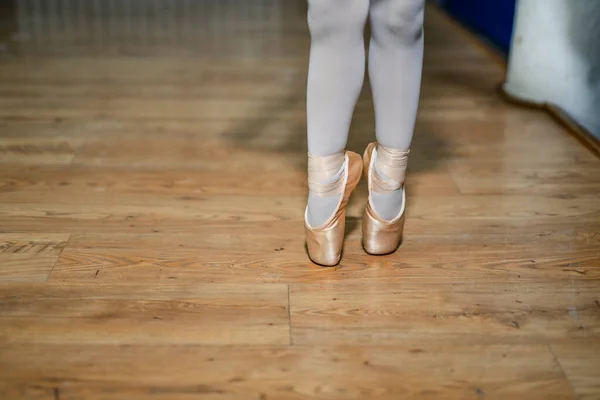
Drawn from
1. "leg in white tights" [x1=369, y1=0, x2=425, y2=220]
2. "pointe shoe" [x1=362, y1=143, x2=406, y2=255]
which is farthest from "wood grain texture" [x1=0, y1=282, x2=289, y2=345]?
"leg in white tights" [x1=369, y1=0, x2=425, y2=220]

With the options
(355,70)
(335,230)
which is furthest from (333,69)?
(335,230)

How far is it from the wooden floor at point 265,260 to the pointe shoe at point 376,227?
3 centimetres

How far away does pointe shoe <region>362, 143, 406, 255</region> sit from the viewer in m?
1.26

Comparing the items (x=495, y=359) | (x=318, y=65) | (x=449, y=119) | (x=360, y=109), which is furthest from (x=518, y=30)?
(x=495, y=359)

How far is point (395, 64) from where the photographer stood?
46.1 inches

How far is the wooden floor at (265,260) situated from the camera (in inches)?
39.8

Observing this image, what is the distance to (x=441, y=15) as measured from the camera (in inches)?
140

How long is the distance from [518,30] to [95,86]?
1.27 metres

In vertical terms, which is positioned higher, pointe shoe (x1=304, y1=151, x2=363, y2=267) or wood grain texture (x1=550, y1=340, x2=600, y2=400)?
pointe shoe (x1=304, y1=151, x2=363, y2=267)

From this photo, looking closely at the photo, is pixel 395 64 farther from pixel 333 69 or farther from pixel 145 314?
pixel 145 314

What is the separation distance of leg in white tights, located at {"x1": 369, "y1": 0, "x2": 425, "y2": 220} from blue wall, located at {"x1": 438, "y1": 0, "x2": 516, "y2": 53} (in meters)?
1.79

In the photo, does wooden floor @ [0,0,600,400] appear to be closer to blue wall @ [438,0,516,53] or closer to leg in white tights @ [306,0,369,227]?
leg in white tights @ [306,0,369,227]

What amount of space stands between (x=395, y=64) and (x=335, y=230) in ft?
0.95

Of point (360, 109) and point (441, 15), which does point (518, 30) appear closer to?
point (360, 109)
